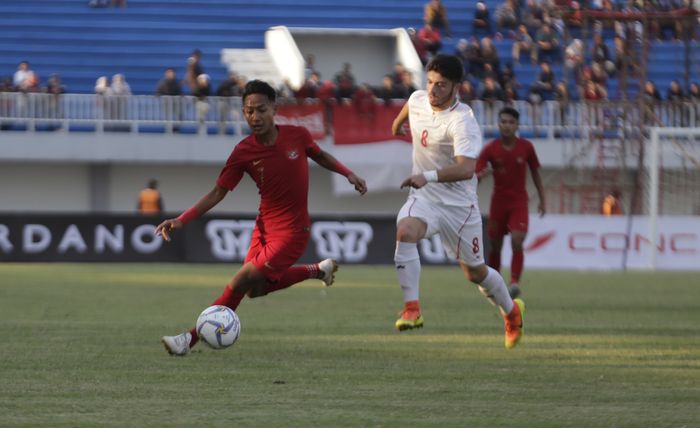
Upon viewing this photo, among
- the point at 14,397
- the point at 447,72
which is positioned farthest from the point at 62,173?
the point at 14,397

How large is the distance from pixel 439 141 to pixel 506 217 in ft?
18.6

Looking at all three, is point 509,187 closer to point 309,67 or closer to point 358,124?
point 358,124

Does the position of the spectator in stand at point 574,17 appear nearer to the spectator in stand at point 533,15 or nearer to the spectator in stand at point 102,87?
the spectator in stand at point 533,15

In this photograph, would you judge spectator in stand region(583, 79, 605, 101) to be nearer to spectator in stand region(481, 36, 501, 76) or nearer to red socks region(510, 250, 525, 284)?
spectator in stand region(481, 36, 501, 76)

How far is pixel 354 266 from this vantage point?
27.4 m

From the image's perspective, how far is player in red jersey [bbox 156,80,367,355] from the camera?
9.96 metres

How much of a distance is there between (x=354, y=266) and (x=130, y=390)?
63.1 ft

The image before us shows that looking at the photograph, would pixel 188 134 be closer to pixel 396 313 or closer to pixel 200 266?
pixel 200 266

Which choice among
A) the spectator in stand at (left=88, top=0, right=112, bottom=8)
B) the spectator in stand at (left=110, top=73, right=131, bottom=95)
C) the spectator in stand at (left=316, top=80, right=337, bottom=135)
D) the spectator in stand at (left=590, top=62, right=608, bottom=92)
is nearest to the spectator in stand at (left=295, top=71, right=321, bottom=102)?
the spectator in stand at (left=316, top=80, right=337, bottom=135)

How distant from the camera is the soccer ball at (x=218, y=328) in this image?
32.5ft

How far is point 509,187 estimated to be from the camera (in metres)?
16.3

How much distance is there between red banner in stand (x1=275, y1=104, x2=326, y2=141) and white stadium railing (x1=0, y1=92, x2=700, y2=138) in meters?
1.15

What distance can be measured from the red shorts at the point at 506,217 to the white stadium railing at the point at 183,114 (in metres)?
15.6

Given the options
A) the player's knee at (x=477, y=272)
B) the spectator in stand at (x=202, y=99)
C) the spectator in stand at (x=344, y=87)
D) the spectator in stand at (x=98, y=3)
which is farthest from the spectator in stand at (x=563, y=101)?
the player's knee at (x=477, y=272)
